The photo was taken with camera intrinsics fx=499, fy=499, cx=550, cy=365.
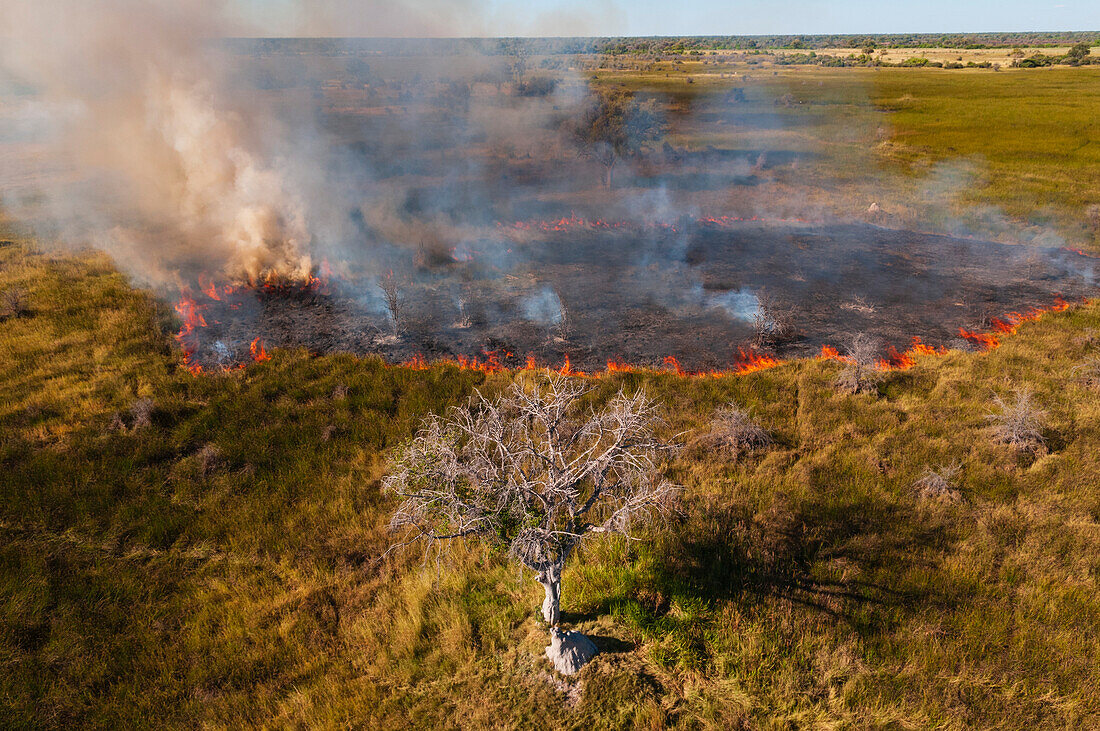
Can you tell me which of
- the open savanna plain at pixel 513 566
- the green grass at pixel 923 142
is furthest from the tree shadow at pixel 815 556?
the green grass at pixel 923 142

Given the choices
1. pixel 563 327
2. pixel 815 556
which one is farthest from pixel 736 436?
pixel 563 327

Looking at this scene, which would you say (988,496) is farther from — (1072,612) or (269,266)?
(269,266)

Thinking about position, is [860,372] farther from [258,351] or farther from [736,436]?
[258,351]

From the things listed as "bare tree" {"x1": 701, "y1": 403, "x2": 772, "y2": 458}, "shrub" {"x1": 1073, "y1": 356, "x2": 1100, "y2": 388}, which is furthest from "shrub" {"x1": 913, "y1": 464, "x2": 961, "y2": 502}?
"shrub" {"x1": 1073, "y1": 356, "x2": 1100, "y2": 388}

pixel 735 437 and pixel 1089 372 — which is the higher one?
pixel 1089 372

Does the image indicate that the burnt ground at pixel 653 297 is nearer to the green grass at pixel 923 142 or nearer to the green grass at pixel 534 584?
the green grass at pixel 534 584

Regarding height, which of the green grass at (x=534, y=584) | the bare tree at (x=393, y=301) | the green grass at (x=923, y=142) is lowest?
the green grass at (x=534, y=584)
